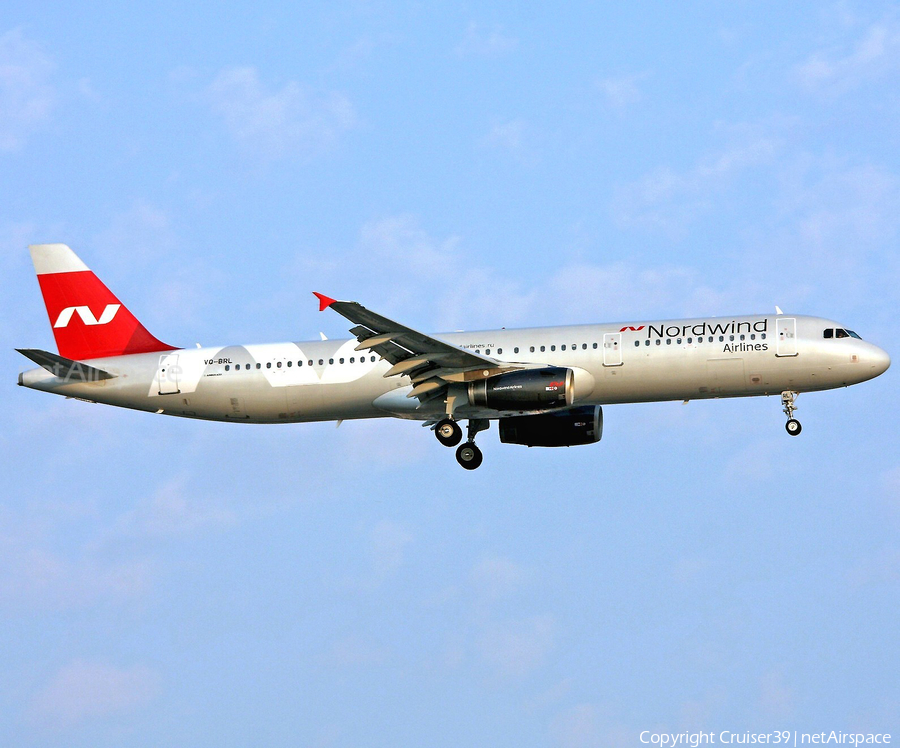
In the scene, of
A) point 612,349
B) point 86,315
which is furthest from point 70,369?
point 612,349

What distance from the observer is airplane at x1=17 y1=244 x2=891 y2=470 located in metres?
44.0

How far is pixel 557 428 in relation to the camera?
4891cm

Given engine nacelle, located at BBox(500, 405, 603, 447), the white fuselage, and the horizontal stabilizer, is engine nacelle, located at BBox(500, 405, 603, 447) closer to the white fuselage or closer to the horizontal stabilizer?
the white fuselage

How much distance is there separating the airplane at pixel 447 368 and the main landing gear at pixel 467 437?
5 centimetres

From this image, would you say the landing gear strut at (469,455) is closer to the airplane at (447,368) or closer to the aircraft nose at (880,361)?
the airplane at (447,368)

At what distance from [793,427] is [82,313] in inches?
1078

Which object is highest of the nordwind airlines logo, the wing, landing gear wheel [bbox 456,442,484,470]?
the nordwind airlines logo

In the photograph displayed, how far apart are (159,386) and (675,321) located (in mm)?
→ 19339

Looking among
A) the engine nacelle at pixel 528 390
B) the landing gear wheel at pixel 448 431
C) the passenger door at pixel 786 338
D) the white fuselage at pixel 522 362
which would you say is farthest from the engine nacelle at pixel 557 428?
the passenger door at pixel 786 338

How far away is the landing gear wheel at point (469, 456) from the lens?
48306 mm

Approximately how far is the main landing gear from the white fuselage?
640 millimetres

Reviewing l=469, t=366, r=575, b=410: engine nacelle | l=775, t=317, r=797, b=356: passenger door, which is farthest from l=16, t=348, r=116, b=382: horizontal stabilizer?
l=775, t=317, r=797, b=356: passenger door

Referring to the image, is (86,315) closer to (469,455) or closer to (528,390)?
(469,455)

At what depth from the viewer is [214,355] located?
48000 mm
